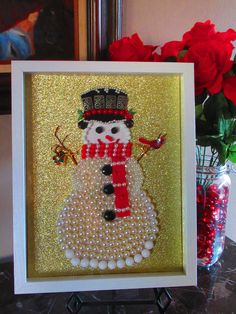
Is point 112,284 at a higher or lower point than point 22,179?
lower

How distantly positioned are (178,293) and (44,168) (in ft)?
1.16

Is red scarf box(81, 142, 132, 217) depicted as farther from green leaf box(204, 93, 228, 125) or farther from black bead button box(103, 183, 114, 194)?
green leaf box(204, 93, 228, 125)

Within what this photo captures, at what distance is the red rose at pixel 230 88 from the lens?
510 millimetres

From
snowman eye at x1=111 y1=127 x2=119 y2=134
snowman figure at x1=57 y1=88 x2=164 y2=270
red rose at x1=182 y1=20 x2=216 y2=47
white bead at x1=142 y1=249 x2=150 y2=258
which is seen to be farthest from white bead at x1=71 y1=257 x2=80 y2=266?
red rose at x1=182 y1=20 x2=216 y2=47

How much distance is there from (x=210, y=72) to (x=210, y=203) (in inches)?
10.4

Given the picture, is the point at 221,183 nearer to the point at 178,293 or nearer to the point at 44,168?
the point at 178,293

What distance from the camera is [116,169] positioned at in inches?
18.8

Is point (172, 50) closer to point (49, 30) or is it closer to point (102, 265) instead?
point (49, 30)

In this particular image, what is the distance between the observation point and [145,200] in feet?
1.61

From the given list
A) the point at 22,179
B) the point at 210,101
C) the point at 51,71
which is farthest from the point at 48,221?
the point at 210,101

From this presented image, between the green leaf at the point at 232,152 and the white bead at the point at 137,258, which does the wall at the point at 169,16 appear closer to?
the green leaf at the point at 232,152

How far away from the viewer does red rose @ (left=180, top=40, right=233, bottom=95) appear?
1.64 ft

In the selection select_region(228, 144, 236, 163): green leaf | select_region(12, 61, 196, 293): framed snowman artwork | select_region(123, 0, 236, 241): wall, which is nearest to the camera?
select_region(12, 61, 196, 293): framed snowman artwork

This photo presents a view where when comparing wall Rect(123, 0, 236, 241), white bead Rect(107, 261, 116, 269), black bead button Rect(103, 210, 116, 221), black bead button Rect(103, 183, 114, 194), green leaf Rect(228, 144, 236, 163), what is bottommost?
white bead Rect(107, 261, 116, 269)
